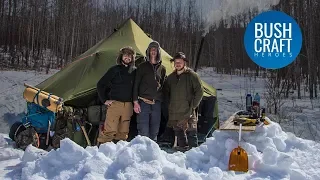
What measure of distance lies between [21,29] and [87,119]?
2581 cm

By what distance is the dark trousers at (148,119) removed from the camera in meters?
4.36

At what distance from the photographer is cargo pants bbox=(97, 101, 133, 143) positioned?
4.39 meters

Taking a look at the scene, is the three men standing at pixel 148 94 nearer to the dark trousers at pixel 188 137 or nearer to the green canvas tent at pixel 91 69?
the dark trousers at pixel 188 137

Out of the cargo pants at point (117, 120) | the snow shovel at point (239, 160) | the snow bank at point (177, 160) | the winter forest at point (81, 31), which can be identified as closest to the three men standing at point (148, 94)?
the cargo pants at point (117, 120)

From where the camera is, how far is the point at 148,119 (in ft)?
14.4

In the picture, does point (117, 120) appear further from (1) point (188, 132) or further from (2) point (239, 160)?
(2) point (239, 160)

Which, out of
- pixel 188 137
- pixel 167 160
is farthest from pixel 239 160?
pixel 188 137

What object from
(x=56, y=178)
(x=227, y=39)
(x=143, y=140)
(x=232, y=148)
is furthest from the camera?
(x=227, y=39)

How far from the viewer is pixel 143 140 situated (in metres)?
3.36

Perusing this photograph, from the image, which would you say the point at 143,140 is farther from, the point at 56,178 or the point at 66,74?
the point at 66,74

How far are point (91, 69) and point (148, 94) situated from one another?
1795 millimetres

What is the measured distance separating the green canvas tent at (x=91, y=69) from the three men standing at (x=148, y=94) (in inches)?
50.8

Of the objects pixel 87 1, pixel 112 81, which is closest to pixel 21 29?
pixel 87 1

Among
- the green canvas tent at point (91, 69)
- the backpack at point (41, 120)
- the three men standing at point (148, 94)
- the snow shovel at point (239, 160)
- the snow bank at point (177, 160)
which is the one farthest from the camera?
the green canvas tent at point (91, 69)
